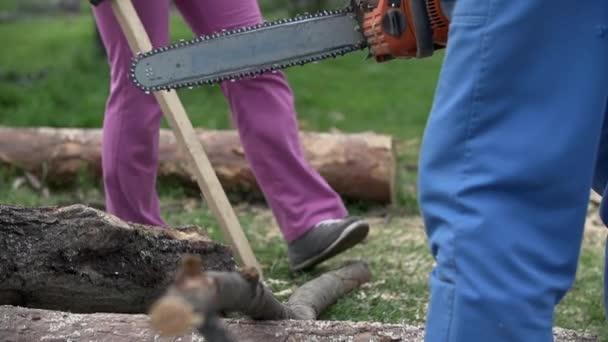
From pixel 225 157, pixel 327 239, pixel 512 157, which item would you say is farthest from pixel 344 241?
pixel 512 157

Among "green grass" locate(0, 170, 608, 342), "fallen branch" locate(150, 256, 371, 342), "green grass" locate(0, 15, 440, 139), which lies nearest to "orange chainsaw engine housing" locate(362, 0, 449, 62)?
"fallen branch" locate(150, 256, 371, 342)

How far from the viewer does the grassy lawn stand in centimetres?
337

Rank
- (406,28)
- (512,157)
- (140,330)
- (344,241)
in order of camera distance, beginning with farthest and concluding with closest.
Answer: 1. (344,241)
2. (406,28)
3. (140,330)
4. (512,157)

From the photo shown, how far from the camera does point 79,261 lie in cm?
243

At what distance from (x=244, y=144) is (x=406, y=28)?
97 cm

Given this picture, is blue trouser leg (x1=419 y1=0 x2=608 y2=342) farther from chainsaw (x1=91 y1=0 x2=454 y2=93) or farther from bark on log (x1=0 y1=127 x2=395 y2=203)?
bark on log (x1=0 y1=127 x2=395 y2=203)

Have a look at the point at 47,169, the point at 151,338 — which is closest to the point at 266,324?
the point at 151,338

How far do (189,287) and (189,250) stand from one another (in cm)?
126

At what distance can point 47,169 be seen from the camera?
4.84 m

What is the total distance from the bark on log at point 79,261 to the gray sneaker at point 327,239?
92cm

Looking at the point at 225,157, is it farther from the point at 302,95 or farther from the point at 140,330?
the point at 302,95

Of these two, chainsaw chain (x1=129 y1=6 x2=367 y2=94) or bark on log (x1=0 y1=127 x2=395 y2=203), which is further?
bark on log (x1=0 y1=127 x2=395 y2=203)

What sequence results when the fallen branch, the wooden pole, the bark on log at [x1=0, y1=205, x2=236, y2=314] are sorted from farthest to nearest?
the wooden pole < the bark on log at [x1=0, y1=205, x2=236, y2=314] < the fallen branch

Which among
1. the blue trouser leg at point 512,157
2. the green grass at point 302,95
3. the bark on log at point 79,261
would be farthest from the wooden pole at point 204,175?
the green grass at point 302,95
